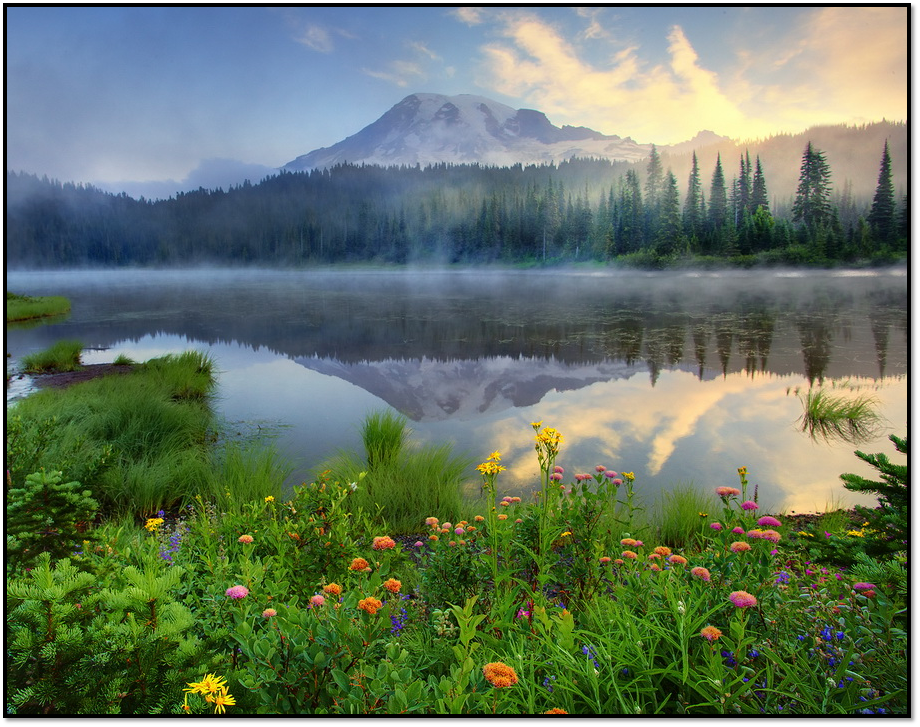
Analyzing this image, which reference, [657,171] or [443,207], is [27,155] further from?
[657,171]

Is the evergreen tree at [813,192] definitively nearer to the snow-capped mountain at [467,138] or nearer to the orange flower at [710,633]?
the snow-capped mountain at [467,138]

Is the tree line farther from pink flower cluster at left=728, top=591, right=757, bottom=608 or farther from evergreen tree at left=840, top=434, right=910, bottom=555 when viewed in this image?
pink flower cluster at left=728, top=591, right=757, bottom=608

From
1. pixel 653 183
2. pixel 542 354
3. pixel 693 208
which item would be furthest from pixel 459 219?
pixel 693 208

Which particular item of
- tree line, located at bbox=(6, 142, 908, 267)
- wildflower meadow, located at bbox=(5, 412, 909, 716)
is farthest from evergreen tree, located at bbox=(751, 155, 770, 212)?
wildflower meadow, located at bbox=(5, 412, 909, 716)

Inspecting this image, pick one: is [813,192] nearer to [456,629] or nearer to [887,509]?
[887,509]

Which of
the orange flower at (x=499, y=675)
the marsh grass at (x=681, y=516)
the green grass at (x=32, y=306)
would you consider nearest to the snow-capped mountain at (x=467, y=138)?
the green grass at (x=32, y=306)

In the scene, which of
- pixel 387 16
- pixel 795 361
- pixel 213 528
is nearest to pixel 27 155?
pixel 387 16
